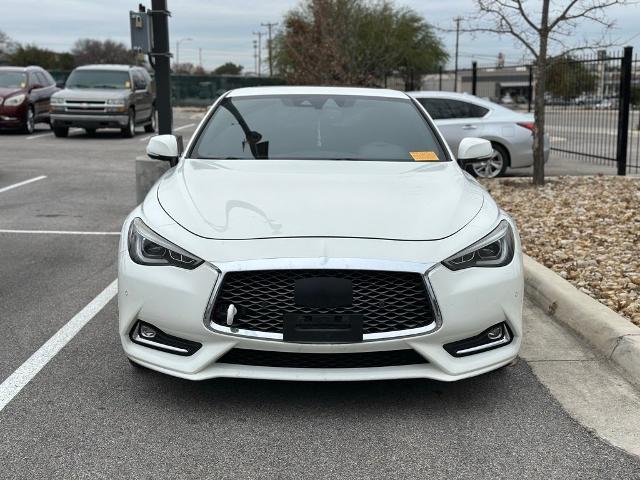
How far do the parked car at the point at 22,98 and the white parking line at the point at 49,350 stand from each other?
16.4 metres

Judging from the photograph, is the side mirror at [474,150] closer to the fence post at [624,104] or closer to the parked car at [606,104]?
the fence post at [624,104]

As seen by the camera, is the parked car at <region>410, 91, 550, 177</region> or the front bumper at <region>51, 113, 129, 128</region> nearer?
the parked car at <region>410, 91, 550, 177</region>

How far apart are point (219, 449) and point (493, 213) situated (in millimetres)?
1840

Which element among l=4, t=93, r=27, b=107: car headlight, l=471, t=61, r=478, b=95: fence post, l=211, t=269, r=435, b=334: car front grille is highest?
l=471, t=61, r=478, b=95: fence post

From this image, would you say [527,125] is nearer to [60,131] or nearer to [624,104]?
[624,104]

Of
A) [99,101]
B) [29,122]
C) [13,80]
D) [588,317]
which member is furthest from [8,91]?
[588,317]

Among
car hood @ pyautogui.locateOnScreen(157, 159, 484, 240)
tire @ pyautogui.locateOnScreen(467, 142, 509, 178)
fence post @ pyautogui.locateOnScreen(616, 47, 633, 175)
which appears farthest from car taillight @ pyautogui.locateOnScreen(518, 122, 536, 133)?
car hood @ pyautogui.locateOnScreen(157, 159, 484, 240)

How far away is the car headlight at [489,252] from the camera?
360 centimetres

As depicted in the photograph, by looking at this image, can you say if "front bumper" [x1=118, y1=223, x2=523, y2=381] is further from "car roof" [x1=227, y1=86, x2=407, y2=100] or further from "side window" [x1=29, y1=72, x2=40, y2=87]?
"side window" [x1=29, y1=72, x2=40, y2=87]

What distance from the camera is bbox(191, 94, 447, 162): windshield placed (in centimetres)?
498

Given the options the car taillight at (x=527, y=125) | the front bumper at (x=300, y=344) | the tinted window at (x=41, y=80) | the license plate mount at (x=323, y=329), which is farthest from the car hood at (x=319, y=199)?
the tinted window at (x=41, y=80)

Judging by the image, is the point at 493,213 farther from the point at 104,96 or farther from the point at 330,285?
the point at 104,96

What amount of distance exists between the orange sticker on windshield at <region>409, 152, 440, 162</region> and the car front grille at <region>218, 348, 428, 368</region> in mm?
1707

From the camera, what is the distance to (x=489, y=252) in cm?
378
